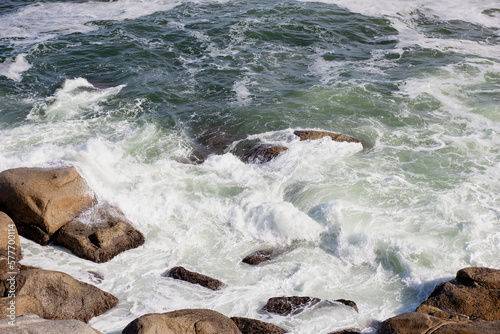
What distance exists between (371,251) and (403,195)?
6.73ft

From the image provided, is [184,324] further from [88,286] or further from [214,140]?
[214,140]

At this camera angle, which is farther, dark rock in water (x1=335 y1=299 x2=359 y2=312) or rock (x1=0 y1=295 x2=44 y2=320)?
dark rock in water (x1=335 y1=299 x2=359 y2=312)

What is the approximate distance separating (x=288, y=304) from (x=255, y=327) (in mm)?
870

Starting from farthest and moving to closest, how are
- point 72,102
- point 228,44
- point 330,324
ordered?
1. point 228,44
2. point 72,102
3. point 330,324

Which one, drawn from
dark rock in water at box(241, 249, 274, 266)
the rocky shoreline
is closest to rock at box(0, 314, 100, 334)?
the rocky shoreline

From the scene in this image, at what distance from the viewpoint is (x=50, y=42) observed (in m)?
19.3

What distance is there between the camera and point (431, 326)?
5.52m

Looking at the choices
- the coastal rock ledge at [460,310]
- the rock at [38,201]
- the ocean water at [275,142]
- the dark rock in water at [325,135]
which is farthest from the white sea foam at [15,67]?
the coastal rock ledge at [460,310]

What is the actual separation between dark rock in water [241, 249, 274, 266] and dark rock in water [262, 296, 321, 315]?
109cm

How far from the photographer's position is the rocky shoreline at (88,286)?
5.55 m

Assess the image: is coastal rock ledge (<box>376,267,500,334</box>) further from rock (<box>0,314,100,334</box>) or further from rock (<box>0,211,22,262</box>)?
rock (<box>0,211,22,262</box>)

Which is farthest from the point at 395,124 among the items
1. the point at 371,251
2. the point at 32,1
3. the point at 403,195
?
the point at 32,1

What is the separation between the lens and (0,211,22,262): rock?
762cm

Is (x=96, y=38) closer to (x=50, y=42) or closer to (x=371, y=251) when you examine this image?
(x=50, y=42)
